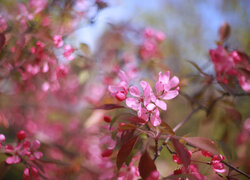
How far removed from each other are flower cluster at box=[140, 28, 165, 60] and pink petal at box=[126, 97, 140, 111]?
1.35 m

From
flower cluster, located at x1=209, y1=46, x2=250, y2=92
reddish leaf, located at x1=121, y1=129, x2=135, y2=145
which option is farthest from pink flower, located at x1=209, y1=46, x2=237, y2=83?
reddish leaf, located at x1=121, y1=129, x2=135, y2=145

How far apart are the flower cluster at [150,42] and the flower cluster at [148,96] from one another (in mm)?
1293

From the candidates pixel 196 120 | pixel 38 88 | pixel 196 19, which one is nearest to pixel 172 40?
pixel 196 19

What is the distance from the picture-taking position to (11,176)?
2.85 m

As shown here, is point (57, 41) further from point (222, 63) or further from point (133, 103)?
point (222, 63)

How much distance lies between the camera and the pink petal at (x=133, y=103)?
794 millimetres

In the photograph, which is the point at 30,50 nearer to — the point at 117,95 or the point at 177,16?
the point at 117,95

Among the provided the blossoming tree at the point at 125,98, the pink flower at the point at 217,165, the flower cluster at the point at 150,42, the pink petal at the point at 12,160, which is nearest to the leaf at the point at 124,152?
the blossoming tree at the point at 125,98

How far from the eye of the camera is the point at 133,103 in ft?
2.63

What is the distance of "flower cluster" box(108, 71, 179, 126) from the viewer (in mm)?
777

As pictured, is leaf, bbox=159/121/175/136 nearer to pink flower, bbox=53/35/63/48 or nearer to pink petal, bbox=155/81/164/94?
pink petal, bbox=155/81/164/94

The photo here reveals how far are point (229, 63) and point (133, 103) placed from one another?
24.6 inches

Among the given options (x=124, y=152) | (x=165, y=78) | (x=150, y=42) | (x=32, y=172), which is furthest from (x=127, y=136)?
(x=150, y=42)

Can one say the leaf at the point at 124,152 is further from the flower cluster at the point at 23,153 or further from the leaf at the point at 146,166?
the flower cluster at the point at 23,153
